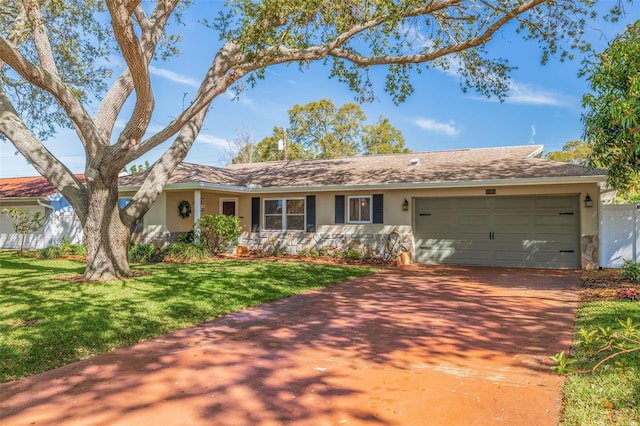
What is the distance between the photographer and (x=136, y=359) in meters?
4.61

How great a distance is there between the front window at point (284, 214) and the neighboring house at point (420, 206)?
0.04 m

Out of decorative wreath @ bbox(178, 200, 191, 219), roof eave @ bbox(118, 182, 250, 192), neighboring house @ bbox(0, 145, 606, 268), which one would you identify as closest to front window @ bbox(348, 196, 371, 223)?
neighboring house @ bbox(0, 145, 606, 268)

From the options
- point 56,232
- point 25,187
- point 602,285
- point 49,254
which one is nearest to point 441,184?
point 602,285

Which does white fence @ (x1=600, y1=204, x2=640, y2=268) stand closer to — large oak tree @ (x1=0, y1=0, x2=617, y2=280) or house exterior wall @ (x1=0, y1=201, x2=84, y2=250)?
large oak tree @ (x1=0, y1=0, x2=617, y2=280)

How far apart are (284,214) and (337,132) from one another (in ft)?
66.6

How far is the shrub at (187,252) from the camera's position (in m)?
13.8

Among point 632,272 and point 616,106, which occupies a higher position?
point 616,106

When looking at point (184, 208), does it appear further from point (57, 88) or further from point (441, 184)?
point (441, 184)

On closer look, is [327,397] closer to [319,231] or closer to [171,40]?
[319,231]

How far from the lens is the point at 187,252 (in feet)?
45.5

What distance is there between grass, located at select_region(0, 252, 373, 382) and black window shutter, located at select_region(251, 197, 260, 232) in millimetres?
4619

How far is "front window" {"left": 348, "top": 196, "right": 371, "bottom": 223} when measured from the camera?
1476 centimetres

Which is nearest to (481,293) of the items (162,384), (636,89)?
(636,89)

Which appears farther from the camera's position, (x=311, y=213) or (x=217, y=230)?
(x=311, y=213)
